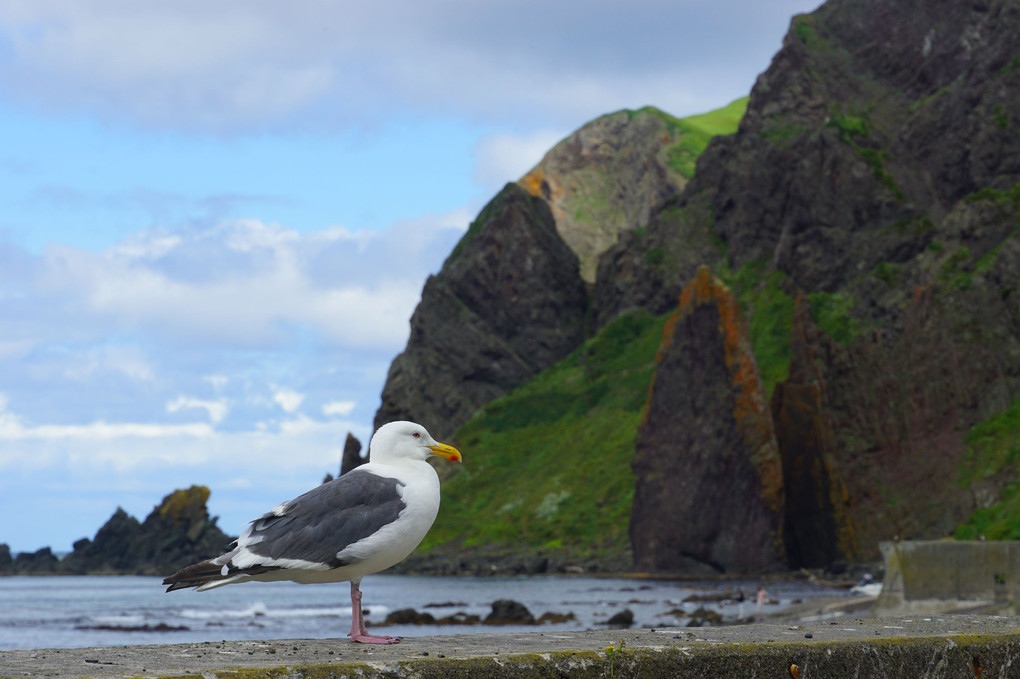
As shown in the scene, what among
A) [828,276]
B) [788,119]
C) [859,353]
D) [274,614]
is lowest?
[274,614]

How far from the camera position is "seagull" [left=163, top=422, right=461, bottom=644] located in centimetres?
686

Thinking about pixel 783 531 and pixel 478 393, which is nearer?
pixel 783 531

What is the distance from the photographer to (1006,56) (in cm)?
13100

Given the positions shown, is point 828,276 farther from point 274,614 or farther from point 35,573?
point 35,573

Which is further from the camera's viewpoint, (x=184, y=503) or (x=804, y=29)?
(x=184, y=503)

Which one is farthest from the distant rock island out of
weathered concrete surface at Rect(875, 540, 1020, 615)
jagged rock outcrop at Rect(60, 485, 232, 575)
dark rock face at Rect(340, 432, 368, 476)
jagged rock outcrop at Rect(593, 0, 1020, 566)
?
weathered concrete surface at Rect(875, 540, 1020, 615)

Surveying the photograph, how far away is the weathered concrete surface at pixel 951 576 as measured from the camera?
20.5m

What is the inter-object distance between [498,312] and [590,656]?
181 m

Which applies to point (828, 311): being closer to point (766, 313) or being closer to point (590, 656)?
point (766, 313)

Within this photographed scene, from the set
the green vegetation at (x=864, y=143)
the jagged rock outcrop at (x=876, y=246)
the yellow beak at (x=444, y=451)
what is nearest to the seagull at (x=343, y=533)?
the yellow beak at (x=444, y=451)

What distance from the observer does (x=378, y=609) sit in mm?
68312

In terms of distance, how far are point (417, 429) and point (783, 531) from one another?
79.9 metres

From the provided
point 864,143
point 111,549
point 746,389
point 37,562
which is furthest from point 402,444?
point 37,562

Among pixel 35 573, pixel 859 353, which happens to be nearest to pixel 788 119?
pixel 859 353
